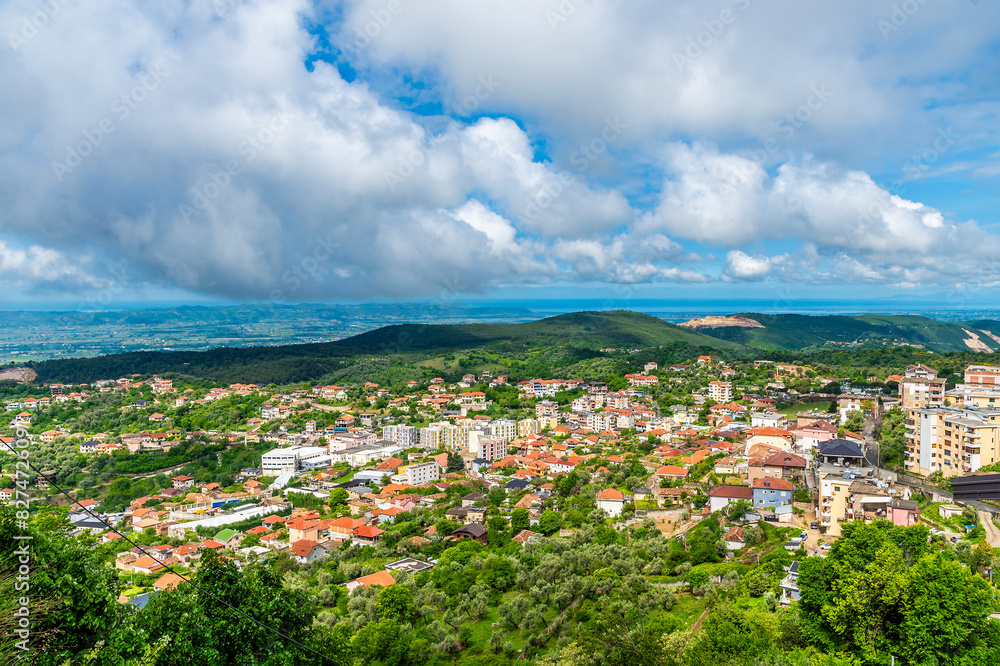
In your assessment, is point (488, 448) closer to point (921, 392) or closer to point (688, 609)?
point (921, 392)

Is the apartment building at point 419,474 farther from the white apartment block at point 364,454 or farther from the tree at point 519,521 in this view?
the tree at point 519,521

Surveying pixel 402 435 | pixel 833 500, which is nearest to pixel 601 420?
pixel 402 435

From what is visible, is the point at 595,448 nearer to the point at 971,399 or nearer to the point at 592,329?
the point at 971,399

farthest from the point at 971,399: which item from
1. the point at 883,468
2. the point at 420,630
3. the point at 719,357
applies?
the point at 719,357

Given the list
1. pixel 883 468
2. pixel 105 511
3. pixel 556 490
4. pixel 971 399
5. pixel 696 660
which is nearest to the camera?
pixel 696 660

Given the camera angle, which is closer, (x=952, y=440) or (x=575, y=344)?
(x=952, y=440)

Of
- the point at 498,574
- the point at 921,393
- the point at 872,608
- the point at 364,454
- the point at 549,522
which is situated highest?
the point at 921,393
